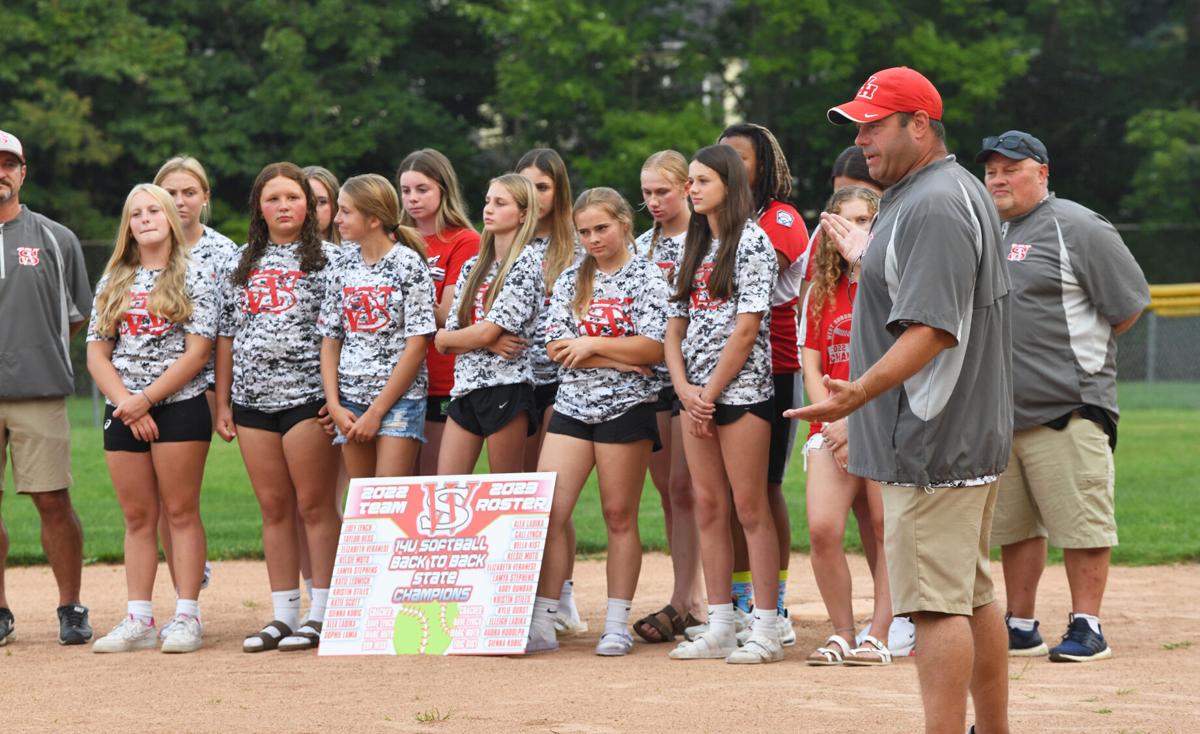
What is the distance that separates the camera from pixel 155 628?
24.4ft

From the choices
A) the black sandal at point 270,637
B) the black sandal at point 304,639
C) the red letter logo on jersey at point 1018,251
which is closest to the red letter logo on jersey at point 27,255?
the black sandal at point 270,637

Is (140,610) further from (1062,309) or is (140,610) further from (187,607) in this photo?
(1062,309)

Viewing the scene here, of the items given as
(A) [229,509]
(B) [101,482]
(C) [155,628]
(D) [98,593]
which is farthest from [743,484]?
(B) [101,482]

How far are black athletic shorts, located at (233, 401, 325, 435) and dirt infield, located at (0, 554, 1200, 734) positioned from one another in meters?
1.03

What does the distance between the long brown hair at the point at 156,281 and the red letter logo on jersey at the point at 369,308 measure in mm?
752

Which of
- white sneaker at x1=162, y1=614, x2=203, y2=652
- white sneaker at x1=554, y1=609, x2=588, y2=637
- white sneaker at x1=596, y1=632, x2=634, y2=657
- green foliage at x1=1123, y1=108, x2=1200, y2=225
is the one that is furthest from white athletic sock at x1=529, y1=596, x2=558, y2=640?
green foliage at x1=1123, y1=108, x2=1200, y2=225

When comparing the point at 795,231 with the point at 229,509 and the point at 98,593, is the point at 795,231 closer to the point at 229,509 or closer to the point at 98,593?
the point at 98,593

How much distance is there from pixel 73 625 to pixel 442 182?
2751 mm

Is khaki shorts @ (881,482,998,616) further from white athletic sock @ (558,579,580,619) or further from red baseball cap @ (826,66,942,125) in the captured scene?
white athletic sock @ (558,579,580,619)

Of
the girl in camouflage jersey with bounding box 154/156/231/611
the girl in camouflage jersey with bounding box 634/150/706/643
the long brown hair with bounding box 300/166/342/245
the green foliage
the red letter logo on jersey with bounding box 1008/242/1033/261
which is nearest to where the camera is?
the red letter logo on jersey with bounding box 1008/242/1033/261

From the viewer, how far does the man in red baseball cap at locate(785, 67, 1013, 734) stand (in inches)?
172

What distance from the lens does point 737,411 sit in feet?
21.7

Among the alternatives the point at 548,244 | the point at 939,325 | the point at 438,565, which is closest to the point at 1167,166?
the point at 548,244

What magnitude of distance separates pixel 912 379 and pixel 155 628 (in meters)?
4.36
